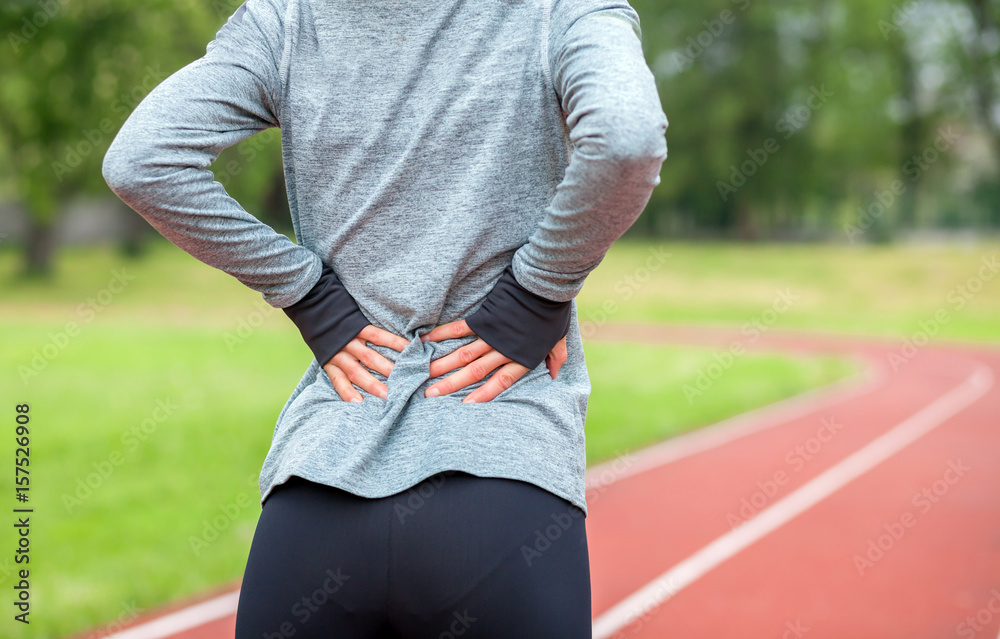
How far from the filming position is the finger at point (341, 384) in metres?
1.14

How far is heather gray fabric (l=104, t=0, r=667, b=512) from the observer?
1.06m

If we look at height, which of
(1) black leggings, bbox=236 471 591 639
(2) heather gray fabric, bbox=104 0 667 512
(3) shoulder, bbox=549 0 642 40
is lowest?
(1) black leggings, bbox=236 471 591 639

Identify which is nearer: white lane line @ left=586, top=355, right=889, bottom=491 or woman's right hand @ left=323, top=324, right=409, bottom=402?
woman's right hand @ left=323, top=324, right=409, bottom=402

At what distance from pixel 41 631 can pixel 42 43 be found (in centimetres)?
442

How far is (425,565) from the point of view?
3.32 ft

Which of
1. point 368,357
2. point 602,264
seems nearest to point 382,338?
point 368,357

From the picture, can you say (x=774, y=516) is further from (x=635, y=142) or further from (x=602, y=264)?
(x=602, y=264)

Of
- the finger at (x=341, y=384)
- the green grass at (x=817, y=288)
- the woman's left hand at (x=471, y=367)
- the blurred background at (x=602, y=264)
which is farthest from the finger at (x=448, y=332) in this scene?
the green grass at (x=817, y=288)

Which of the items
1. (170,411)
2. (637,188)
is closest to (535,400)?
(637,188)

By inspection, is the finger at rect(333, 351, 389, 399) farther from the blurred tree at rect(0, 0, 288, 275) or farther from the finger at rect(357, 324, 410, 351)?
the blurred tree at rect(0, 0, 288, 275)

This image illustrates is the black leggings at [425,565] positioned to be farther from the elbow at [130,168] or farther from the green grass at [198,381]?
the green grass at [198,381]

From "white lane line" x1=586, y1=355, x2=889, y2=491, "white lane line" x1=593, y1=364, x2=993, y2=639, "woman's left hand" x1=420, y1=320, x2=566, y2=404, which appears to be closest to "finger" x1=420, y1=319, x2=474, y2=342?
"woman's left hand" x1=420, y1=320, x2=566, y2=404

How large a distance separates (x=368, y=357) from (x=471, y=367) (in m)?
0.14

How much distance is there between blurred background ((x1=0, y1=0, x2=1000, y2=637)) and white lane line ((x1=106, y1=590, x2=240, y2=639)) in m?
0.16
